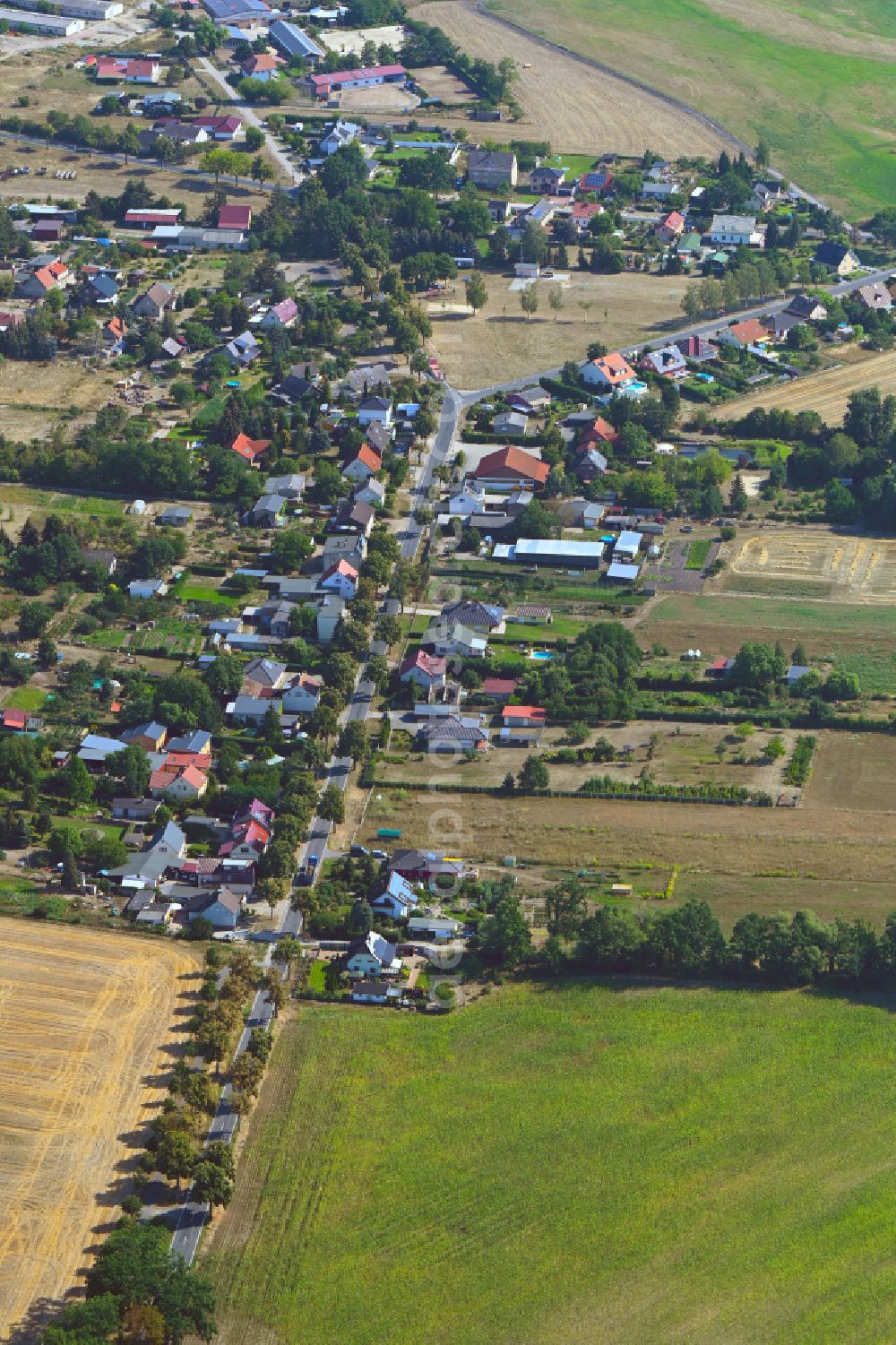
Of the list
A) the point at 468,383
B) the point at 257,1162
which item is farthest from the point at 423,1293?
the point at 468,383

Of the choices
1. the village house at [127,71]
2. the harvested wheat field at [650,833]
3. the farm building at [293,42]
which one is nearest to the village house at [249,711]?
the harvested wheat field at [650,833]

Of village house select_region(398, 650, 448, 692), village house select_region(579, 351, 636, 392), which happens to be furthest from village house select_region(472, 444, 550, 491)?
village house select_region(398, 650, 448, 692)

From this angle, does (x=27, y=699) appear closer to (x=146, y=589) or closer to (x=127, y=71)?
(x=146, y=589)

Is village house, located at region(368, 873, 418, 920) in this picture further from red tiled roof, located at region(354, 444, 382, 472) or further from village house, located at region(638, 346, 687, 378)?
village house, located at region(638, 346, 687, 378)

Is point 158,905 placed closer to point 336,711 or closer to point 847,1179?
point 336,711

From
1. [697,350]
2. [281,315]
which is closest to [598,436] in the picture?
[697,350]
